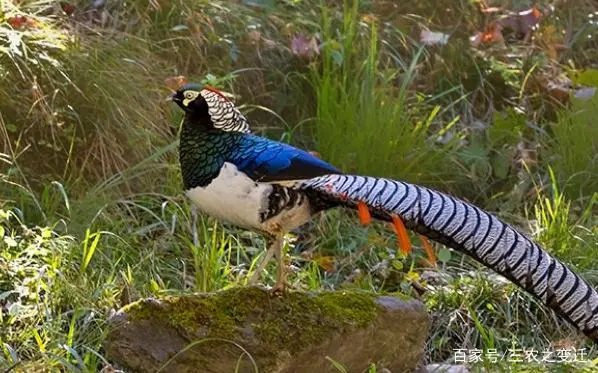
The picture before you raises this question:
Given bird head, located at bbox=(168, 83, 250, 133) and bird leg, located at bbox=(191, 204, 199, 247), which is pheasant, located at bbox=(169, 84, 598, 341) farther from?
bird leg, located at bbox=(191, 204, 199, 247)

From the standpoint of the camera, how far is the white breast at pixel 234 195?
3.57 metres

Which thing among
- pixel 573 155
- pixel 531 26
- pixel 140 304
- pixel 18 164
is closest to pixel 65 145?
pixel 18 164

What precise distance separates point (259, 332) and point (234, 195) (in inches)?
17.4

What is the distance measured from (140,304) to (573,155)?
293cm

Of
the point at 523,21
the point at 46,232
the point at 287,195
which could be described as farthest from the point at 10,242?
the point at 523,21

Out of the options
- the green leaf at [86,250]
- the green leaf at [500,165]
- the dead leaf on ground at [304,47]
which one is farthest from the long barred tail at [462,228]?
the dead leaf on ground at [304,47]

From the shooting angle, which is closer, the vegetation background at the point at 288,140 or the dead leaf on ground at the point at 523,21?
the vegetation background at the point at 288,140

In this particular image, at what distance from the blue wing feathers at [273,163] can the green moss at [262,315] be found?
1.36 feet

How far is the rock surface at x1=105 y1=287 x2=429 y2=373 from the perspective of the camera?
144 inches

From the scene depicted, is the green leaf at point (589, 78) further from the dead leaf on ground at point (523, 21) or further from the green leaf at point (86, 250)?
the green leaf at point (86, 250)

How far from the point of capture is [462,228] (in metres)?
3.68

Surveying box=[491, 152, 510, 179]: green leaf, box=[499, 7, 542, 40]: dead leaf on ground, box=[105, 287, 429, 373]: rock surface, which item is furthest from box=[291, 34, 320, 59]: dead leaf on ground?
box=[105, 287, 429, 373]: rock surface

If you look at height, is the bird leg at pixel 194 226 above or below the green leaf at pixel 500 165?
above

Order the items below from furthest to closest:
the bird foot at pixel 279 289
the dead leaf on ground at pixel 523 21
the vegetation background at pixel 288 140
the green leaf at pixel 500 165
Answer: the dead leaf on ground at pixel 523 21 < the green leaf at pixel 500 165 < the vegetation background at pixel 288 140 < the bird foot at pixel 279 289
